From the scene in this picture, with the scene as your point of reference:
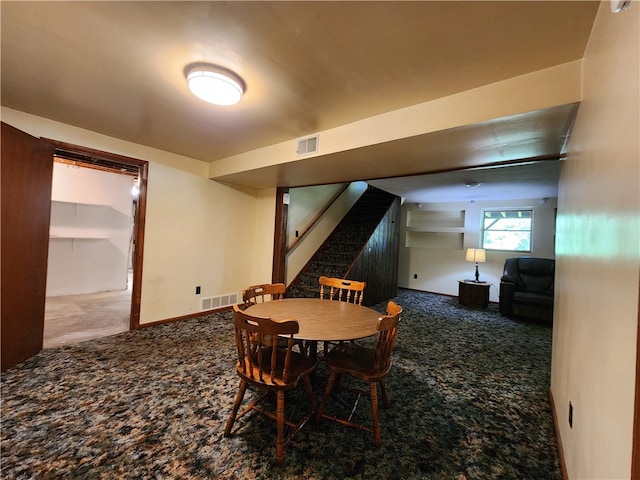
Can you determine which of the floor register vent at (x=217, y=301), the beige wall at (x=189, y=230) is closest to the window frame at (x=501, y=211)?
the beige wall at (x=189, y=230)

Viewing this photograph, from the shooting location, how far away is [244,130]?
2.69 m

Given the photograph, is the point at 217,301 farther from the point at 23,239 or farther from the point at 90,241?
the point at 90,241

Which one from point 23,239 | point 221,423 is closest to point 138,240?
point 23,239

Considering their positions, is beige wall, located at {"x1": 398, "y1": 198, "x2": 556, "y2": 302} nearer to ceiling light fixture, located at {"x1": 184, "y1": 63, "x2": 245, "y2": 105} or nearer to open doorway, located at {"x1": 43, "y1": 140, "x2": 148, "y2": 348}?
ceiling light fixture, located at {"x1": 184, "y1": 63, "x2": 245, "y2": 105}

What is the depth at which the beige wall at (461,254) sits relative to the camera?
17.2 feet

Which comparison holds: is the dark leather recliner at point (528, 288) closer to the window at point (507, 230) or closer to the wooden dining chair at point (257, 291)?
the window at point (507, 230)

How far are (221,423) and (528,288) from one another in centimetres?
537

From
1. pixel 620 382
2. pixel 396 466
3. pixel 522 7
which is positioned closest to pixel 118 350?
pixel 396 466

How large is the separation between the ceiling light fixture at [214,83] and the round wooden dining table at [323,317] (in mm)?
1610

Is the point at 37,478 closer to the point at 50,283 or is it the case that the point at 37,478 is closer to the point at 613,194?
the point at 613,194

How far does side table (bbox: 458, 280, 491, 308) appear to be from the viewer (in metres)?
5.17

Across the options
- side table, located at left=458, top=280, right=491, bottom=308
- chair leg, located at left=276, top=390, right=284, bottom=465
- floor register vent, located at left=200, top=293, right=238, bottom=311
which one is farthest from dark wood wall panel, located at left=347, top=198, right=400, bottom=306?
chair leg, located at left=276, top=390, right=284, bottom=465

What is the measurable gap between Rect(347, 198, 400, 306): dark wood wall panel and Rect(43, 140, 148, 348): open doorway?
376 cm

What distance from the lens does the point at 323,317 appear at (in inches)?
76.0
